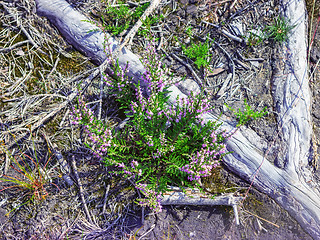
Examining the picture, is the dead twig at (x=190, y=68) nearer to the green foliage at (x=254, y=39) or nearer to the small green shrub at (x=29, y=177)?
the green foliage at (x=254, y=39)

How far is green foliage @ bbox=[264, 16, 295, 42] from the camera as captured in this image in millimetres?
3711

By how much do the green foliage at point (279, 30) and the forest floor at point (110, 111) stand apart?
110 mm

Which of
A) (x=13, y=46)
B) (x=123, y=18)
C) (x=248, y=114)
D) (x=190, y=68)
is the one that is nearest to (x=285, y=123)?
(x=248, y=114)

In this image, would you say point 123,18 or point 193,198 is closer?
point 193,198

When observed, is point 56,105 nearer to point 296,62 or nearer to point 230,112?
point 230,112

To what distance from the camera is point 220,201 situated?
10.5 ft

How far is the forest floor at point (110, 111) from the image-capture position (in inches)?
128

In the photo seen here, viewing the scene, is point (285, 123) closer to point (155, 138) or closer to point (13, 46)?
point (155, 138)

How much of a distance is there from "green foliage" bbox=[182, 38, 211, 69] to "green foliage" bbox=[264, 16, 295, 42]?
103 cm

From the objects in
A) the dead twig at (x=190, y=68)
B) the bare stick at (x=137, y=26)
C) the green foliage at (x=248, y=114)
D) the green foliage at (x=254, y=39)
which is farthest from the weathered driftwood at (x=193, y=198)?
the green foliage at (x=254, y=39)

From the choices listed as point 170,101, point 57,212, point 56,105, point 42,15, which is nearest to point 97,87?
point 56,105

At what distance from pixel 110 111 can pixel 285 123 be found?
8.39 ft

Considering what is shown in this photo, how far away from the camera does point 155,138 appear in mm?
3061

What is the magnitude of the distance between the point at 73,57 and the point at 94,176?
190 centimetres
